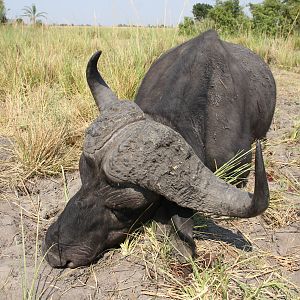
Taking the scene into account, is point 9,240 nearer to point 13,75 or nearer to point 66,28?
point 13,75

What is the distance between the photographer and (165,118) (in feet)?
8.80

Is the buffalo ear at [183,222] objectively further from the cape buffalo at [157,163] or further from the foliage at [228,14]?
the foliage at [228,14]

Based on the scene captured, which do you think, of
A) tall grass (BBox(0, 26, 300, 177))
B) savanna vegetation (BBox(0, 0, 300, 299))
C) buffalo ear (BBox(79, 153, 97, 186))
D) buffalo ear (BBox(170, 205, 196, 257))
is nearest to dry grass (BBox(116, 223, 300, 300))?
savanna vegetation (BBox(0, 0, 300, 299))

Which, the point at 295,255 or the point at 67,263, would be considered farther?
the point at 295,255

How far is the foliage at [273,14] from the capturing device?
41.4 ft

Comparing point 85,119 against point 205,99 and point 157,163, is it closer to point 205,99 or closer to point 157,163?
point 205,99

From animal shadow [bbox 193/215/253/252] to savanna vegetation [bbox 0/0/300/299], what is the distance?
7 centimetres

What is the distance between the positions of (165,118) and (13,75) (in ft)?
13.7

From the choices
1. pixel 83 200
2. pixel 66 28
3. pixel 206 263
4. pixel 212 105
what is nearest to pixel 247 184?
pixel 212 105

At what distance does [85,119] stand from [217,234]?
8.32ft

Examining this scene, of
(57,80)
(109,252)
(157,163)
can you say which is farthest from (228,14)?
(157,163)

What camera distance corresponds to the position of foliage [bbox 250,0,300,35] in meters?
12.6

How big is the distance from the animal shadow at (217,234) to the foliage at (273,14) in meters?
9.94

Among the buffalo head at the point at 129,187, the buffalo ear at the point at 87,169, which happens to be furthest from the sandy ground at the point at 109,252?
the buffalo ear at the point at 87,169
